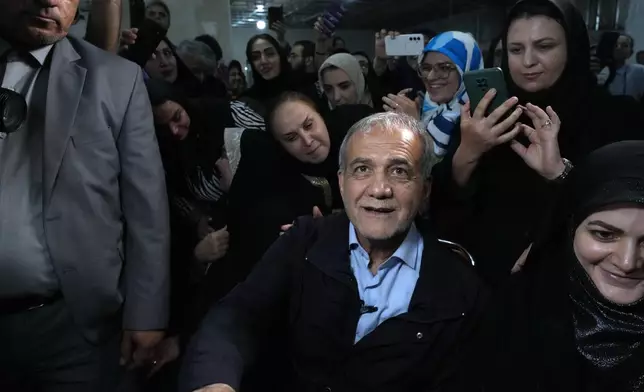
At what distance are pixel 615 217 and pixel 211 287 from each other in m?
1.52

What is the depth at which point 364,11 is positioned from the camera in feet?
18.0

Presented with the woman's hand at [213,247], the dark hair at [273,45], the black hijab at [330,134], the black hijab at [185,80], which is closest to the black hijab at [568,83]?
the black hijab at [330,134]

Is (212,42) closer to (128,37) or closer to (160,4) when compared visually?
(160,4)

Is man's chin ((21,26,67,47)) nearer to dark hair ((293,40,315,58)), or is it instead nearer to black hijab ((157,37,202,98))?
black hijab ((157,37,202,98))

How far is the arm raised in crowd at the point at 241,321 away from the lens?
1.41 metres

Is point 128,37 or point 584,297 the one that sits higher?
point 128,37

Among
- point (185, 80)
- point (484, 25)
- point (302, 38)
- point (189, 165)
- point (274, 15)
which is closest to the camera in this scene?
point (189, 165)

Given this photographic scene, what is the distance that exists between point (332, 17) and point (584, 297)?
13.1ft

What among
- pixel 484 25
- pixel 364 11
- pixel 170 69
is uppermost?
pixel 364 11

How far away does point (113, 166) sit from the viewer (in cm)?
165

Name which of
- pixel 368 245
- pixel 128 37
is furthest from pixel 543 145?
pixel 128 37

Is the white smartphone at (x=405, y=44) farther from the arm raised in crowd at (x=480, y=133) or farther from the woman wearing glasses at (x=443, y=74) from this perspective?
the arm raised in crowd at (x=480, y=133)

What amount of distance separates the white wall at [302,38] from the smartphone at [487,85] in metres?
2.20

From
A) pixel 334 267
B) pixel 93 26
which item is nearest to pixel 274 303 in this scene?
pixel 334 267
